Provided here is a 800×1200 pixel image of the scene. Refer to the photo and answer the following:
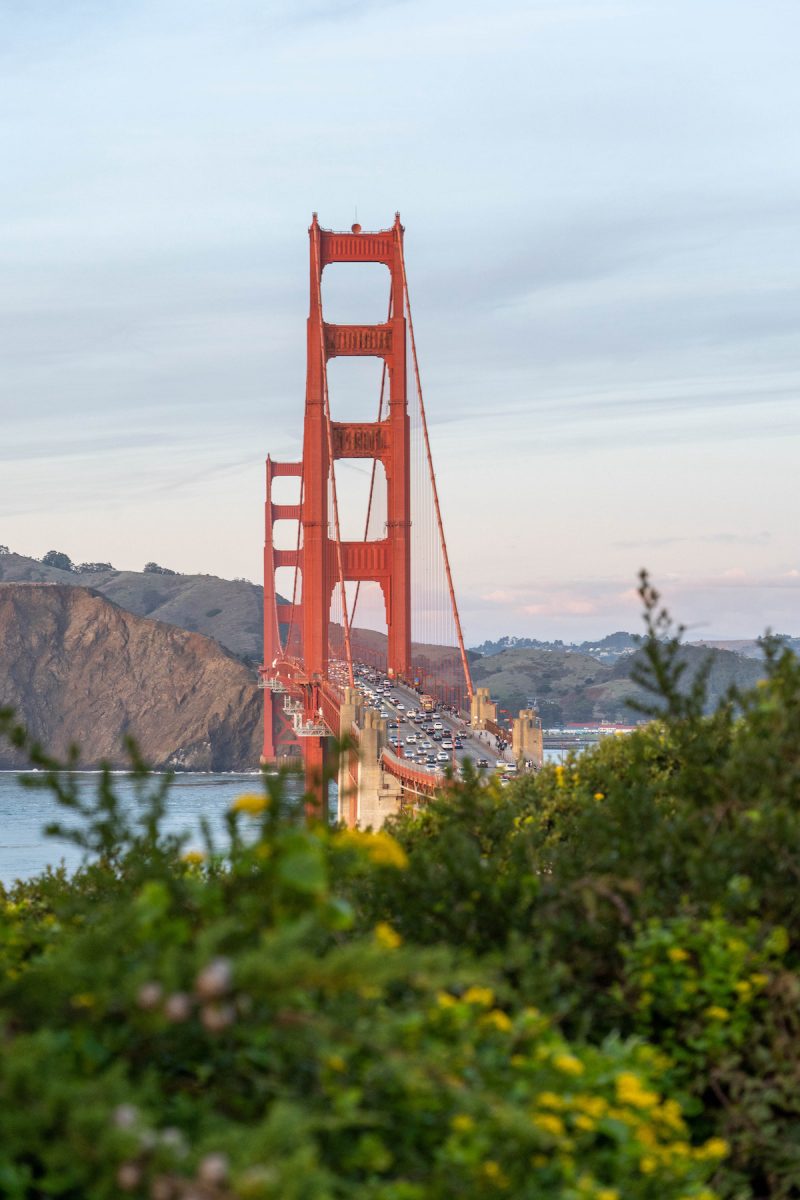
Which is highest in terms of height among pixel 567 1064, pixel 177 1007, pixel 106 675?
pixel 106 675

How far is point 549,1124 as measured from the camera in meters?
3.84

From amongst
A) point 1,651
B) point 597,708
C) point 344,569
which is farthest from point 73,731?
point 344,569

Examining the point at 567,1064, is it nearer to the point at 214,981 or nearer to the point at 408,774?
the point at 214,981

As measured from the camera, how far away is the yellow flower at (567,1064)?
4.05 meters

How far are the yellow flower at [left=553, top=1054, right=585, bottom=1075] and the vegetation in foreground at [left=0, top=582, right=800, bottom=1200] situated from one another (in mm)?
12

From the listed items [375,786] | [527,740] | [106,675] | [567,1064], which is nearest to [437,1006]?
[567,1064]

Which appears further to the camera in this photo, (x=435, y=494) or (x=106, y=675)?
(x=106, y=675)

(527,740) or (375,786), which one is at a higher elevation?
(527,740)

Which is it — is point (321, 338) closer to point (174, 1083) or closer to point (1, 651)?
point (174, 1083)

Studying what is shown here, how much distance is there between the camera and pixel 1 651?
166m

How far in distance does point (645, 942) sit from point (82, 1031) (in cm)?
225

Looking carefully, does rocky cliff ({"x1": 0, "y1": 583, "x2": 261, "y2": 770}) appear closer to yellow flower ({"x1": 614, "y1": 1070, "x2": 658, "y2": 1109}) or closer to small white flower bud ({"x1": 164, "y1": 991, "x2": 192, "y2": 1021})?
yellow flower ({"x1": 614, "y1": 1070, "x2": 658, "y2": 1109})

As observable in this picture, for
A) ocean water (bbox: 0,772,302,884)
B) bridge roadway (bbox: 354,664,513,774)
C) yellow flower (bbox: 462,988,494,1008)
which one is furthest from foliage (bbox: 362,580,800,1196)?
ocean water (bbox: 0,772,302,884)

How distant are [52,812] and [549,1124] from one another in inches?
3988
